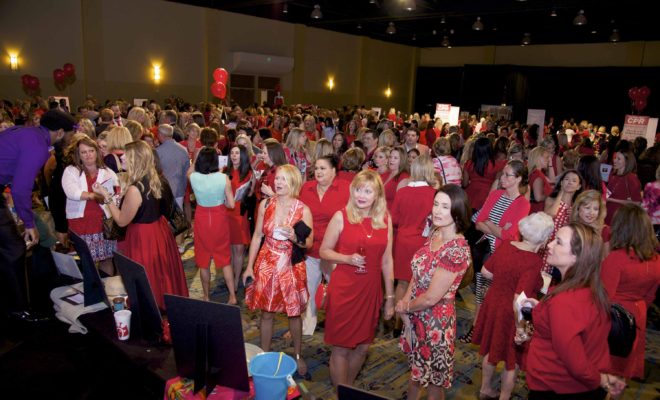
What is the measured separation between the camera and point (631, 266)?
272cm

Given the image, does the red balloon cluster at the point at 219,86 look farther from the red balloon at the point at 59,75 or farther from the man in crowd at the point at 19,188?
the man in crowd at the point at 19,188

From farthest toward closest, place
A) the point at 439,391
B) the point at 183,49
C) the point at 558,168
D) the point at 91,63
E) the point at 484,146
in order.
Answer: the point at 183,49 < the point at 91,63 < the point at 558,168 < the point at 484,146 < the point at 439,391

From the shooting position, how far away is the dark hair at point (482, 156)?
5227 millimetres

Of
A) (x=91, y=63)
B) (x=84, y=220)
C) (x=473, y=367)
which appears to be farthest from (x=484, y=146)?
(x=91, y=63)

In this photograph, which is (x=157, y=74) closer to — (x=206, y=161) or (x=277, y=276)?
(x=206, y=161)

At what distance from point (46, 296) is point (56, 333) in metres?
0.56

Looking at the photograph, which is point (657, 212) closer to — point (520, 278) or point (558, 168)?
point (558, 168)

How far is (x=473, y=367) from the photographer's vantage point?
3.65m

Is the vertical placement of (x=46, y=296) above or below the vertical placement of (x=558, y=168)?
below

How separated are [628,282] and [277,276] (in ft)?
7.08

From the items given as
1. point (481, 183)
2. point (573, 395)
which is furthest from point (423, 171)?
point (573, 395)

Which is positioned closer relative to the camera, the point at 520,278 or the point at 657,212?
the point at 520,278

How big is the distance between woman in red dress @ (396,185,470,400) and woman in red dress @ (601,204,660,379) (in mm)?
948

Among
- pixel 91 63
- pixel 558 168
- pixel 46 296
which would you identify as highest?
pixel 91 63
